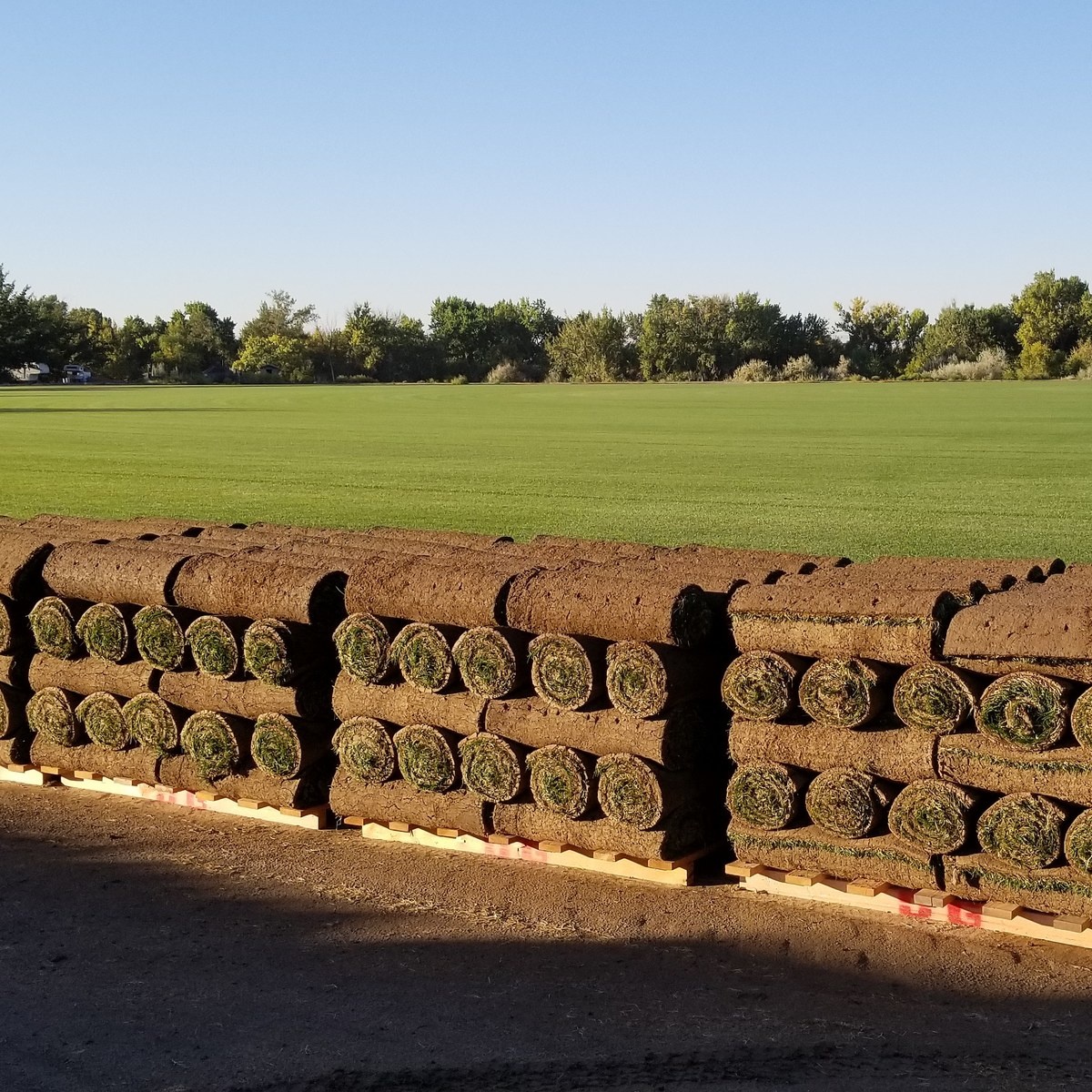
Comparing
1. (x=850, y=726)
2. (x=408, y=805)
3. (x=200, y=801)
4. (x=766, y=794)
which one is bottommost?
(x=200, y=801)

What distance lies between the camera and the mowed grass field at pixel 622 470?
1009 inches

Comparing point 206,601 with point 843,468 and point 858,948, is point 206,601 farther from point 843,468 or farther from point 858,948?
point 843,468

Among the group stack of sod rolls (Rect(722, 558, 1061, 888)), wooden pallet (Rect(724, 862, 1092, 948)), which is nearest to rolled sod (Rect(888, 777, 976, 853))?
stack of sod rolls (Rect(722, 558, 1061, 888))

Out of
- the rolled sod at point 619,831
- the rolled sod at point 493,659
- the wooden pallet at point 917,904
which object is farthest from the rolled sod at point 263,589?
the wooden pallet at point 917,904

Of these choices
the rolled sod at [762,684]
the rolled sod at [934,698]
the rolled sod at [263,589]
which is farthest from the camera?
the rolled sod at [263,589]

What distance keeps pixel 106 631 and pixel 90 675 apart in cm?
38

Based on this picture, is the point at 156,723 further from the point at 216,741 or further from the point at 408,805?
the point at 408,805

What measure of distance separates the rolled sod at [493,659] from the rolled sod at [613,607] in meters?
0.13

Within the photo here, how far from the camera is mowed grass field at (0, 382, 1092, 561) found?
2564cm

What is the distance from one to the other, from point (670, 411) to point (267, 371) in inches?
3764

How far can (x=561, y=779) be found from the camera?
8.26 meters

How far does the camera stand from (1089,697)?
6914 millimetres

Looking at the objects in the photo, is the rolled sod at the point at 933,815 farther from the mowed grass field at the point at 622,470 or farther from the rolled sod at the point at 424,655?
the mowed grass field at the point at 622,470

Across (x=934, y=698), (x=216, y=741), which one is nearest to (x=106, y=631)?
(x=216, y=741)
